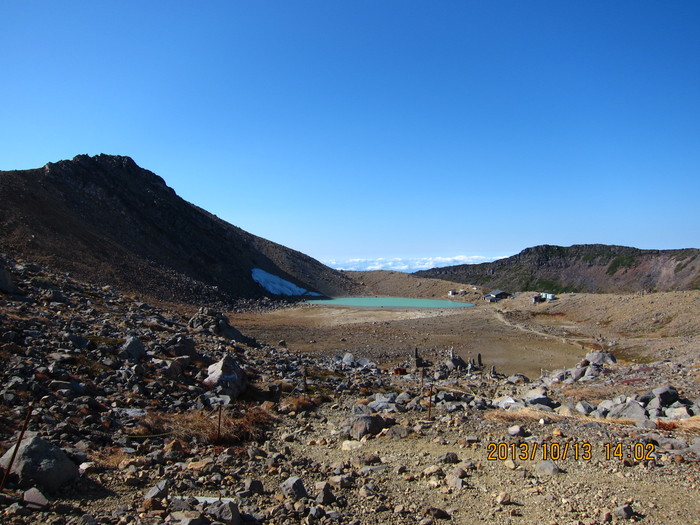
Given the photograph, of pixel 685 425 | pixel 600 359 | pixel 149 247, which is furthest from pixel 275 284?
pixel 685 425

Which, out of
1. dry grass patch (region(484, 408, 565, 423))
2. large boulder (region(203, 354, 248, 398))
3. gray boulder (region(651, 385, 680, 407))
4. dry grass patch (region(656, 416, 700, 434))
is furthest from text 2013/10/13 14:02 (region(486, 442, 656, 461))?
large boulder (region(203, 354, 248, 398))

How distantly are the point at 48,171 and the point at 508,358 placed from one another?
184 feet

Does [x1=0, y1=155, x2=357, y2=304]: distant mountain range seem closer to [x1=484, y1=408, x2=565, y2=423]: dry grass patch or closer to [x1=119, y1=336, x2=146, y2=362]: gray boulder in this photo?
[x1=119, y1=336, x2=146, y2=362]: gray boulder

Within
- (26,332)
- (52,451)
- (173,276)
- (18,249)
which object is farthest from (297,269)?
(52,451)

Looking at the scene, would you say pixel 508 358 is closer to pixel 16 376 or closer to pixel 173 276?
pixel 16 376

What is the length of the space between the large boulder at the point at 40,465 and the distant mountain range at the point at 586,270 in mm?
117074

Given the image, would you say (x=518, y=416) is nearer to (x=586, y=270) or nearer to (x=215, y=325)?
(x=215, y=325)

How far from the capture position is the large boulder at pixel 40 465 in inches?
268

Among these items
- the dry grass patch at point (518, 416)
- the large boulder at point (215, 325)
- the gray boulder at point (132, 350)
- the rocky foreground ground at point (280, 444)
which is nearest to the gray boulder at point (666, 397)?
the rocky foreground ground at point (280, 444)

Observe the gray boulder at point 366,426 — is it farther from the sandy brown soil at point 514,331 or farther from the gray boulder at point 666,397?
the sandy brown soil at point 514,331

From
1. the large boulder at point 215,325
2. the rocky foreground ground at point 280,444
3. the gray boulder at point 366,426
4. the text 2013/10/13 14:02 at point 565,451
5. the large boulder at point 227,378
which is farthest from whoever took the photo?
the large boulder at point 215,325

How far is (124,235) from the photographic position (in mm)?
56031

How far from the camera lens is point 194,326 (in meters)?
24.5

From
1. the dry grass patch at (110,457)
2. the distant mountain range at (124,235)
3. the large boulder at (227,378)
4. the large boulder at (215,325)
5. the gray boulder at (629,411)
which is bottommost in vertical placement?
the gray boulder at (629,411)
